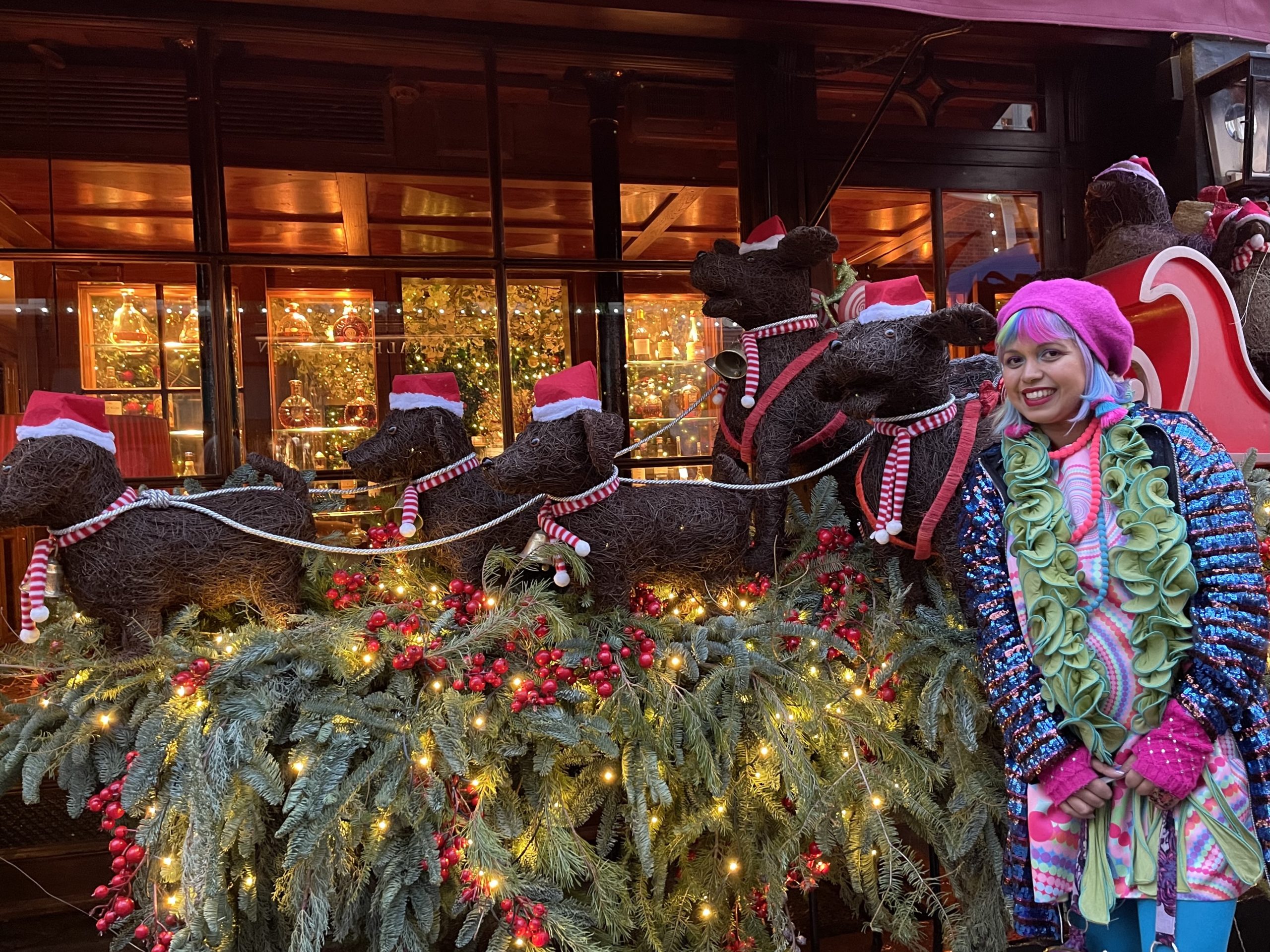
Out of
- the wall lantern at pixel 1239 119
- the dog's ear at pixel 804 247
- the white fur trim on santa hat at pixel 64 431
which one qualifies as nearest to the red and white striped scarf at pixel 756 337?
the dog's ear at pixel 804 247

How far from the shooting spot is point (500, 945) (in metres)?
1.79

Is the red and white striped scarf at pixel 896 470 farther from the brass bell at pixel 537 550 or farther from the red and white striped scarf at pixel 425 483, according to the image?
the red and white striped scarf at pixel 425 483

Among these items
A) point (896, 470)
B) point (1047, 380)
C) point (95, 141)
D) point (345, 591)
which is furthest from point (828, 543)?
point (95, 141)

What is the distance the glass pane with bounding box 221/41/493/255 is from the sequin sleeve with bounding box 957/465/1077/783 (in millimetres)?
2247

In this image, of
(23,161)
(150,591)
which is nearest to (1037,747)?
(150,591)

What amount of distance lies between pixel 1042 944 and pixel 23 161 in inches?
160

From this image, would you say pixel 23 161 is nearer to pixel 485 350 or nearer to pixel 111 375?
pixel 111 375

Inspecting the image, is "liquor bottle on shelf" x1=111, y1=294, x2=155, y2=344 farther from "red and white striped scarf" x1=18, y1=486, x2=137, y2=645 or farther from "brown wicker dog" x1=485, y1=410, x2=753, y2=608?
"brown wicker dog" x1=485, y1=410, x2=753, y2=608

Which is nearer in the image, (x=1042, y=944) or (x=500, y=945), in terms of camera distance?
(x=500, y=945)

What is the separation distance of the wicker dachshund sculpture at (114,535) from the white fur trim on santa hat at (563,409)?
75cm

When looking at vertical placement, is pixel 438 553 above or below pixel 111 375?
below

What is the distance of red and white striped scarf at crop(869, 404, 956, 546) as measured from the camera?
2160 mm

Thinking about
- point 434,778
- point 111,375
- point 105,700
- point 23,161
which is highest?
point 23,161

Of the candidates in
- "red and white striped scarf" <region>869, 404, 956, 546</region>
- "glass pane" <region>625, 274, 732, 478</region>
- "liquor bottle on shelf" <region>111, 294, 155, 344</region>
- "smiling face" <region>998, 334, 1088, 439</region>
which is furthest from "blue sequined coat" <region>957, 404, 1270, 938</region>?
"liquor bottle on shelf" <region>111, 294, 155, 344</region>
